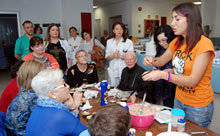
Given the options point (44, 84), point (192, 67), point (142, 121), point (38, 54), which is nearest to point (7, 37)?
point (38, 54)

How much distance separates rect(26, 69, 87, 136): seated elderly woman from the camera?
3.50 feet

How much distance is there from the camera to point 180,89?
4.77 ft

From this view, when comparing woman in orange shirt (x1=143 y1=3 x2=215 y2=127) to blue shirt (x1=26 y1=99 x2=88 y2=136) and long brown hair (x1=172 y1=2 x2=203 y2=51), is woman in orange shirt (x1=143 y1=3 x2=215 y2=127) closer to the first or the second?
long brown hair (x1=172 y1=2 x2=203 y2=51)

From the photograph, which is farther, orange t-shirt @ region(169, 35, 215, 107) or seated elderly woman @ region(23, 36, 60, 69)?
seated elderly woman @ region(23, 36, 60, 69)

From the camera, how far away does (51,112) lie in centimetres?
110

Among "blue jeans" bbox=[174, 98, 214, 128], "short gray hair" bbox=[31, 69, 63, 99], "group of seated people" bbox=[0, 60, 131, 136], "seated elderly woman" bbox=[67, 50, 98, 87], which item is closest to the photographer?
"group of seated people" bbox=[0, 60, 131, 136]

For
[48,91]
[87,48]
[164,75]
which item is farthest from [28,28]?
[164,75]

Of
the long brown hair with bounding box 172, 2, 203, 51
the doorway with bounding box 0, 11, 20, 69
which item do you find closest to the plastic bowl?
the long brown hair with bounding box 172, 2, 203, 51

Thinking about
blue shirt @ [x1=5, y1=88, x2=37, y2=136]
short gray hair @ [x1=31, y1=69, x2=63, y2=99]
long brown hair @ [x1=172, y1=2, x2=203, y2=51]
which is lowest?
blue shirt @ [x1=5, y1=88, x2=37, y2=136]

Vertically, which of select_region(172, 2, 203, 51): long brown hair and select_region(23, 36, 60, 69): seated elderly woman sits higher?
select_region(172, 2, 203, 51): long brown hair

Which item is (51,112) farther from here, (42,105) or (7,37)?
(7,37)

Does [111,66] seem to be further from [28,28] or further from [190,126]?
[190,126]

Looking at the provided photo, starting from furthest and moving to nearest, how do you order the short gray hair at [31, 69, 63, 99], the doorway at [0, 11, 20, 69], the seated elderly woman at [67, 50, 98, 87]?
Answer: the doorway at [0, 11, 20, 69] < the seated elderly woman at [67, 50, 98, 87] < the short gray hair at [31, 69, 63, 99]

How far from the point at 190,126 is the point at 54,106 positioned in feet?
3.17
